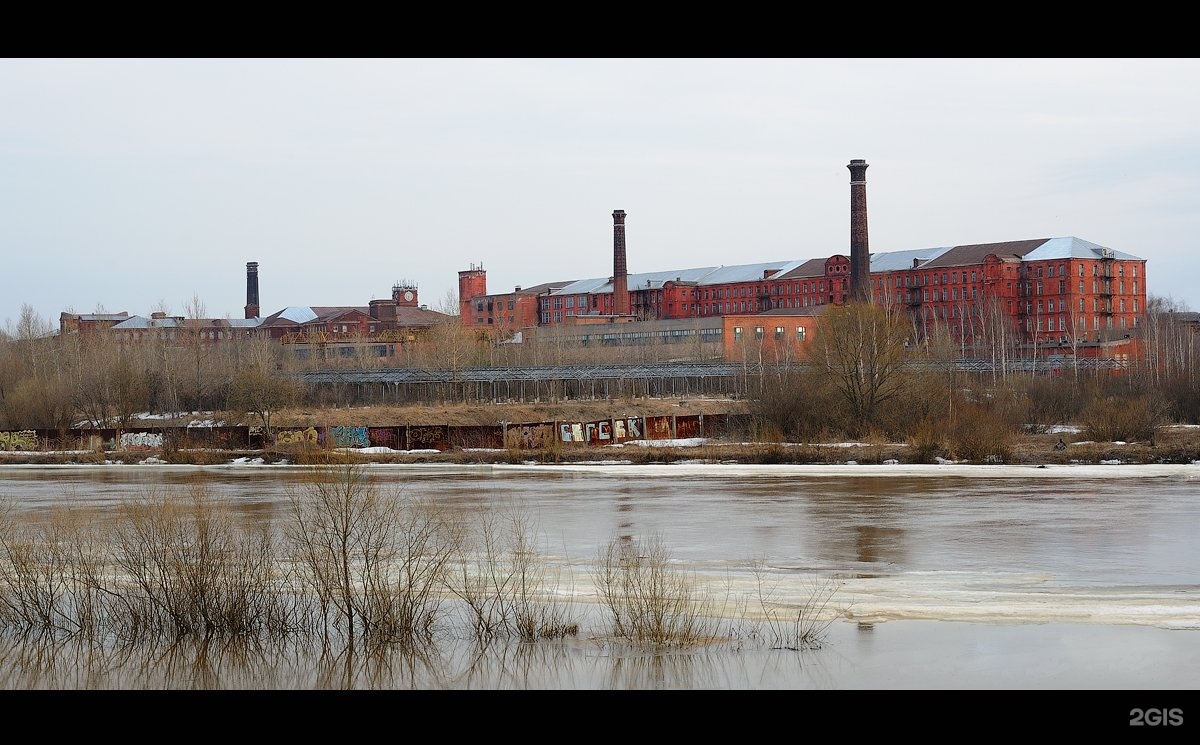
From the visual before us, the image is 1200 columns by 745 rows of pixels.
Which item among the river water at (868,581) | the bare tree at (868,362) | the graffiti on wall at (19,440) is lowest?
the river water at (868,581)

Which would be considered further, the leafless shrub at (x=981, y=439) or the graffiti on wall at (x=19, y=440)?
the graffiti on wall at (x=19, y=440)

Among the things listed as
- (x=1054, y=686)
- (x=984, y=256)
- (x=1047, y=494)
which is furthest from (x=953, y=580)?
(x=984, y=256)

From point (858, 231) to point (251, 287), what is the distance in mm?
67742

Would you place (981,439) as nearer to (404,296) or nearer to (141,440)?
(141,440)

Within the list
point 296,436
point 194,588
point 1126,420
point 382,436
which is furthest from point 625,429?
point 194,588

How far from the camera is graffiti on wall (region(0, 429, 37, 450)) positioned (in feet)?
158

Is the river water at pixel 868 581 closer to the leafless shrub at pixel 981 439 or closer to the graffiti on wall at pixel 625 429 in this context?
the leafless shrub at pixel 981 439

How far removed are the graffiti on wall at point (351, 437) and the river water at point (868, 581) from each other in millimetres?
13887

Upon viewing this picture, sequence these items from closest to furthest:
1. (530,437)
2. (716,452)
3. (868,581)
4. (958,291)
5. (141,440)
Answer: (868,581) → (716,452) → (530,437) → (141,440) → (958,291)

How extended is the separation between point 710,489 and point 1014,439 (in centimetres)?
1435

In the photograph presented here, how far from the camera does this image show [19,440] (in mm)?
48594

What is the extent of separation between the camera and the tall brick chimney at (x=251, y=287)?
117m

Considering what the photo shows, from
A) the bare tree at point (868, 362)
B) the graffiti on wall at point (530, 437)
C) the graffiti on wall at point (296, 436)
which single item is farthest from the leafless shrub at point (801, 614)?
the graffiti on wall at point (296, 436)
